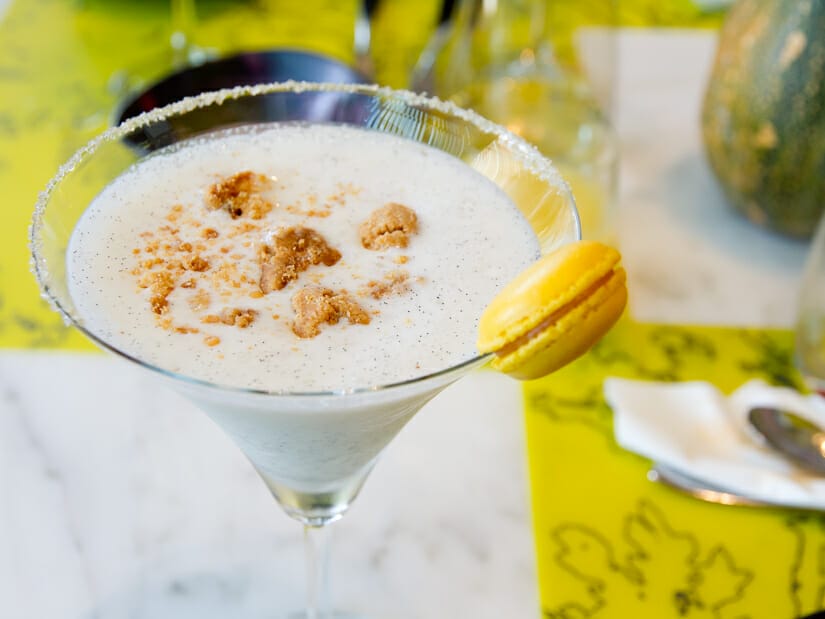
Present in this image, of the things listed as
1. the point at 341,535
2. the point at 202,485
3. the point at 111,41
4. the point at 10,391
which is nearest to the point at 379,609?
the point at 341,535

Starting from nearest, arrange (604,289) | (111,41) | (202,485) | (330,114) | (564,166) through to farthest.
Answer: (604,289), (330,114), (202,485), (564,166), (111,41)

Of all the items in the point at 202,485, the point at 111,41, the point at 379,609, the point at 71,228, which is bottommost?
the point at 379,609

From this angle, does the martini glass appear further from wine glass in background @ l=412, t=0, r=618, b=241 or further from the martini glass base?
wine glass in background @ l=412, t=0, r=618, b=241

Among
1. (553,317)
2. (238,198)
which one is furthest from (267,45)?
(553,317)

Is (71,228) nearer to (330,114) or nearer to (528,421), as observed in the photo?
(330,114)

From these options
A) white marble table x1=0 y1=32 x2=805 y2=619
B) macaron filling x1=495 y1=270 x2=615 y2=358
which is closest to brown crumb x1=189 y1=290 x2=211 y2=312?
macaron filling x1=495 y1=270 x2=615 y2=358
